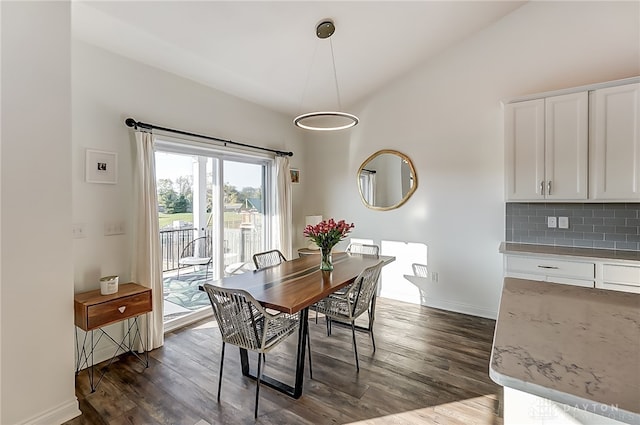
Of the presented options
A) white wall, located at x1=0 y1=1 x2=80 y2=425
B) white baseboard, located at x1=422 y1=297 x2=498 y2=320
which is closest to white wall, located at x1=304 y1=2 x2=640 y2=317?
white baseboard, located at x1=422 y1=297 x2=498 y2=320

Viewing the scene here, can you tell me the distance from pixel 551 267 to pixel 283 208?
10.6 feet

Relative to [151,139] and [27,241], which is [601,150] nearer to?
[151,139]

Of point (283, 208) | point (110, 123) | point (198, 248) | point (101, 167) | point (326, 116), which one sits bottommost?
point (198, 248)

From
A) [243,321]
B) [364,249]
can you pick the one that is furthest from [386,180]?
[243,321]

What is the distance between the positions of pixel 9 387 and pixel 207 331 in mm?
1625

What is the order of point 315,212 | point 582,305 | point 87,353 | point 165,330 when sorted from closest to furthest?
1. point 582,305
2. point 87,353
3. point 165,330
4. point 315,212

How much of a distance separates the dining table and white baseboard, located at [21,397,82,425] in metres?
1.08

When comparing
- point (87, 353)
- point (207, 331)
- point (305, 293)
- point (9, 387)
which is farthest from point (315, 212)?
point (9, 387)

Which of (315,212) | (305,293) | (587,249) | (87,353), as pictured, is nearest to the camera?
(305,293)

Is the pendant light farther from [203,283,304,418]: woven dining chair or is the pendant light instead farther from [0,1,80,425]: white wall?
[0,1,80,425]: white wall

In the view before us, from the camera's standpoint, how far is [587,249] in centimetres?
294

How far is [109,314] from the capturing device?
7.57 ft

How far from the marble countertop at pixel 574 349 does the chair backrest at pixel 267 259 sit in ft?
7.60

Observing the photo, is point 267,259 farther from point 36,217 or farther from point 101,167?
point 36,217
